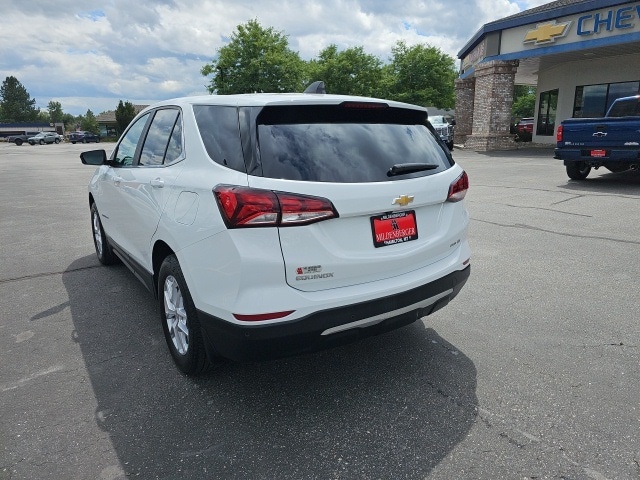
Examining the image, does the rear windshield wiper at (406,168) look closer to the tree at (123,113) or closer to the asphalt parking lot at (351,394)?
the asphalt parking lot at (351,394)

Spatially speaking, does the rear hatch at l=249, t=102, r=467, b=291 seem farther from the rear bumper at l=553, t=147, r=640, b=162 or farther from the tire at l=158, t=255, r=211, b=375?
the rear bumper at l=553, t=147, r=640, b=162

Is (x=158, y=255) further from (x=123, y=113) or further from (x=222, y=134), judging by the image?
(x=123, y=113)

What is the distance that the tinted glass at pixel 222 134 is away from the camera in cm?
251

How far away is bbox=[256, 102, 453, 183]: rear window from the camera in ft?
8.04

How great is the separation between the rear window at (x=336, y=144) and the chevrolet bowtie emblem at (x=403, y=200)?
4.7 inches

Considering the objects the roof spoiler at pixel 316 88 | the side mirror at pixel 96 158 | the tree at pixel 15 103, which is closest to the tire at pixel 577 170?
the roof spoiler at pixel 316 88

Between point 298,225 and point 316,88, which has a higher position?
point 316,88

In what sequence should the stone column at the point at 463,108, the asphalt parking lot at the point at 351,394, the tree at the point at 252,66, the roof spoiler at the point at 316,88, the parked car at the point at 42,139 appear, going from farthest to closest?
the parked car at the point at 42,139 → the tree at the point at 252,66 → the stone column at the point at 463,108 → the roof spoiler at the point at 316,88 → the asphalt parking lot at the point at 351,394

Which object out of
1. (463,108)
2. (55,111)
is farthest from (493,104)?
(55,111)

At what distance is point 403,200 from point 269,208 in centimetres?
80

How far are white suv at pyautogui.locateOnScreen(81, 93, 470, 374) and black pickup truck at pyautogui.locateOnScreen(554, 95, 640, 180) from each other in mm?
9091

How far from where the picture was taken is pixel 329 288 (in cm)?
244

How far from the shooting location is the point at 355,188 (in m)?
2.46

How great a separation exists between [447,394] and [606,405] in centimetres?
88
